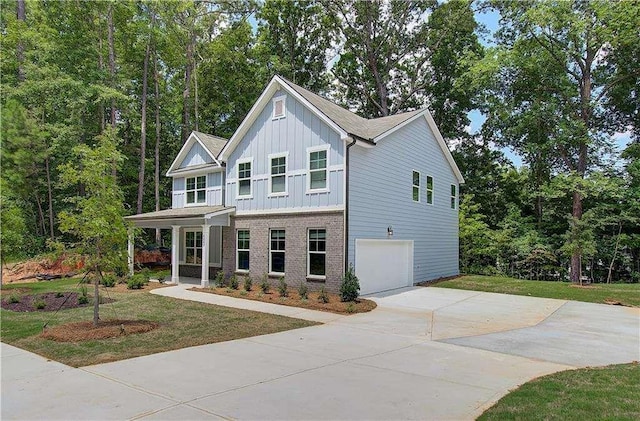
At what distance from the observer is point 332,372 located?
619 centimetres

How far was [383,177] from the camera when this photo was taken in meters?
16.1

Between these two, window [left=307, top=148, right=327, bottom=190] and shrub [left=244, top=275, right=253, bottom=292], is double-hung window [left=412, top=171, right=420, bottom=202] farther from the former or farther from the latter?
shrub [left=244, top=275, right=253, bottom=292]

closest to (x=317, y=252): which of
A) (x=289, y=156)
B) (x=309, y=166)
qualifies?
(x=309, y=166)

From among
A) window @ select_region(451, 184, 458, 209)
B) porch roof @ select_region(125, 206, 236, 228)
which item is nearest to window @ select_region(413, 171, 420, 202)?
window @ select_region(451, 184, 458, 209)

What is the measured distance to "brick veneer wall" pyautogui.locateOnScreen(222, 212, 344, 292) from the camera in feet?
46.8

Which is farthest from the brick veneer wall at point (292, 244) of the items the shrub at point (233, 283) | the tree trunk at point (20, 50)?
the tree trunk at point (20, 50)

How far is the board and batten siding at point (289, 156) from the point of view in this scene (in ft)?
48.0

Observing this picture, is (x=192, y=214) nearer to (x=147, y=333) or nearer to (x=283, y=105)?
(x=283, y=105)

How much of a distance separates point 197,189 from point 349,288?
406 inches

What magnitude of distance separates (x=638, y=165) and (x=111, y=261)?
26.0 metres

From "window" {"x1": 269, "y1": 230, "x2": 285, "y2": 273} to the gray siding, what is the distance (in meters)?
5.85

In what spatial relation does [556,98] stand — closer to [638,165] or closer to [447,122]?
[638,165]

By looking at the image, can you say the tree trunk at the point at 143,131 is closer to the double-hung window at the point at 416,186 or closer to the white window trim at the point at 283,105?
the white window trim at the point at 283,105

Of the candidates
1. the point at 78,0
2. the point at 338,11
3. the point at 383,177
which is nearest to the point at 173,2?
the point at 78,0
